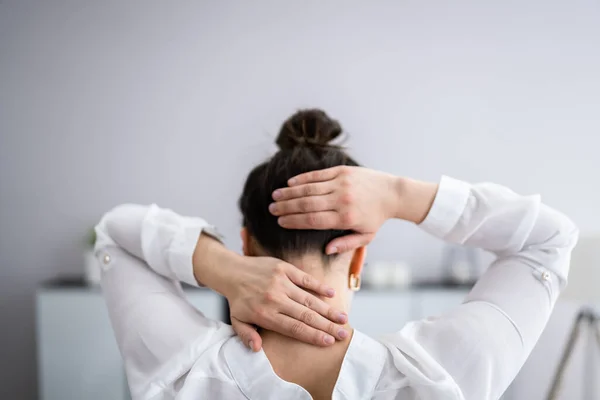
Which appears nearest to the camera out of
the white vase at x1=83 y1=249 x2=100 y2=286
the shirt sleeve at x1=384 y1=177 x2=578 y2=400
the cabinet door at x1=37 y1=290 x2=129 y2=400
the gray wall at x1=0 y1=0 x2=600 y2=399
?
the shirt sleeve at x1=384 y1=177 x2=578 y2=400

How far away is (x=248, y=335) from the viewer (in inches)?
33.7

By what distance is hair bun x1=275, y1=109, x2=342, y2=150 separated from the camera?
98 centimetres

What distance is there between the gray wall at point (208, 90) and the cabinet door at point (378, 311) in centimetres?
85

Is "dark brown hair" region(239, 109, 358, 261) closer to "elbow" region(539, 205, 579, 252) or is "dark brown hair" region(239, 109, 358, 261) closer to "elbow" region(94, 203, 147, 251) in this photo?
"elbow" region(94, 203, 147, 251)

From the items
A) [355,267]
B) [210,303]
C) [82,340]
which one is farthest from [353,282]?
[82,340]

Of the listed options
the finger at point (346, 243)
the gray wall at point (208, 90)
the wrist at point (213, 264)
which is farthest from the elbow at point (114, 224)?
the gray wall at point (208, 90)

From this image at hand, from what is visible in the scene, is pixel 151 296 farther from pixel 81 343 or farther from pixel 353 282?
pixel 81 343

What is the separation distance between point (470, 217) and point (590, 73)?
311 centimetres

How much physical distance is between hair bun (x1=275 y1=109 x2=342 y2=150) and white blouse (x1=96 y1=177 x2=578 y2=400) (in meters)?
0.21

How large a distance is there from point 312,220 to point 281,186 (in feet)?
0.26

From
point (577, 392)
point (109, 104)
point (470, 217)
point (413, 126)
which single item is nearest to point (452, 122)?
point (413, 126)

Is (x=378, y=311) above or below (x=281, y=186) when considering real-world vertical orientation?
below

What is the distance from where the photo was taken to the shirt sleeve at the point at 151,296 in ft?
2.85

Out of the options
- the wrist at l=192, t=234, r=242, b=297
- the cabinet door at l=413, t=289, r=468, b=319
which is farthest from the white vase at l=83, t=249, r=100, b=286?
the wrist at l=192, t=234, r=242, b=297
